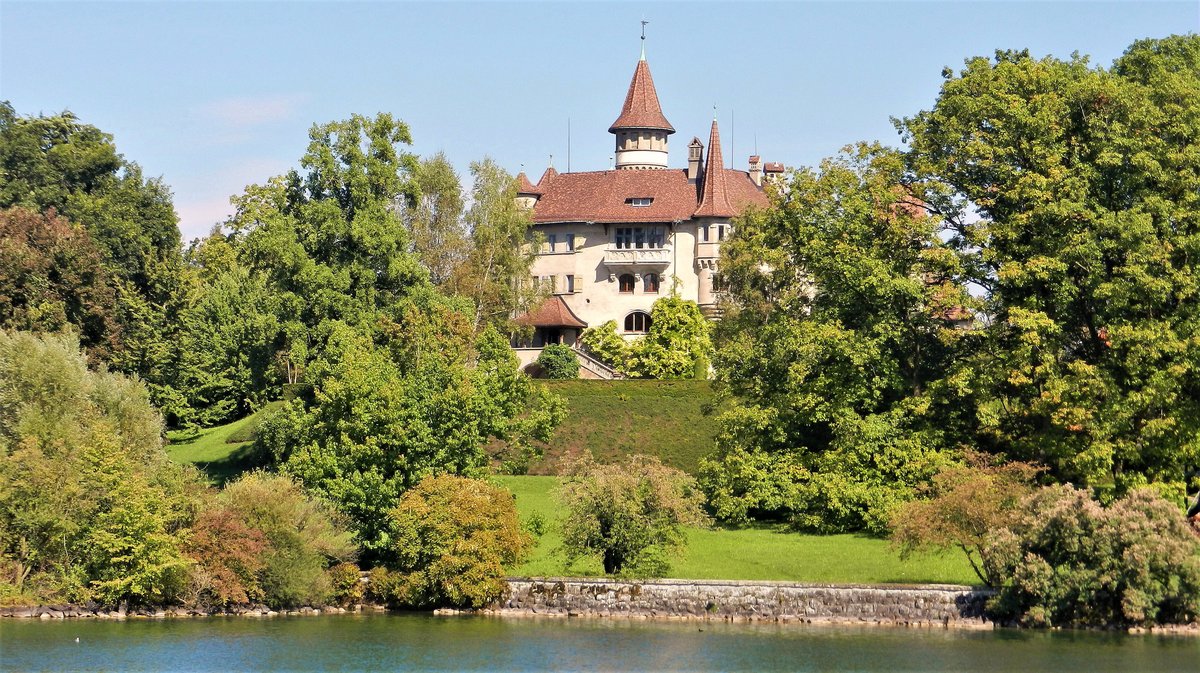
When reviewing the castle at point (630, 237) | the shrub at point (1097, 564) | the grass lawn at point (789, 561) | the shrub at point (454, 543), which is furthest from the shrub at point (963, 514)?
the castle at point (630, 237)

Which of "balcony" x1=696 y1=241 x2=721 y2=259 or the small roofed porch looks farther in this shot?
"balcony" x1=696 y1=241 x2=721 y2=259

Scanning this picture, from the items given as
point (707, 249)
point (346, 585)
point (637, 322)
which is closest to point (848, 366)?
point (346, 585)

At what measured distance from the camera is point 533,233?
84250mm

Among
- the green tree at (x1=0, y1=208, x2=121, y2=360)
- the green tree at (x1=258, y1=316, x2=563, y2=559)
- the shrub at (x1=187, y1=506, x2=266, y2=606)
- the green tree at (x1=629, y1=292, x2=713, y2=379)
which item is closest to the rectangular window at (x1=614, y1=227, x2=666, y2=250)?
the green tree at (x1=629, y1=292, x2=713, y2=379)

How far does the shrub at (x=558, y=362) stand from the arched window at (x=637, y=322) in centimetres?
759

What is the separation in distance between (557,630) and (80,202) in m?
39.2

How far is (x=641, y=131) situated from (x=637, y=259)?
11243 mm

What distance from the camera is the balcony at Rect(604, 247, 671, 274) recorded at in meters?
85.2

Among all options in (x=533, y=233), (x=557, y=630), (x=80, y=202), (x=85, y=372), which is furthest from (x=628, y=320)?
(x=557, y=630)

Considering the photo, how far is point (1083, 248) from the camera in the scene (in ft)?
148

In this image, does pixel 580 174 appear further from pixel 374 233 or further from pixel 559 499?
pixel 559 499

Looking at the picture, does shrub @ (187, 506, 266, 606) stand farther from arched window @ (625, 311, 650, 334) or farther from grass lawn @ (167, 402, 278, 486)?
arched window @ (625, 311, 650, 334)

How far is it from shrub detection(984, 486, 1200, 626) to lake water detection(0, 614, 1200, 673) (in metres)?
0.90

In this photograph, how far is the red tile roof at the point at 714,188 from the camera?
8419 centimetres
